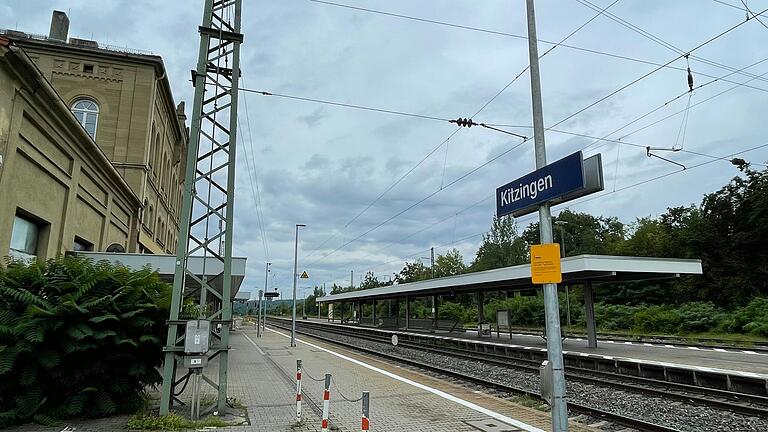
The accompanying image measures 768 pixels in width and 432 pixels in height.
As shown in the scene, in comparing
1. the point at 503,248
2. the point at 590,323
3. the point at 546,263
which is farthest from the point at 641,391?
the point at 503,248

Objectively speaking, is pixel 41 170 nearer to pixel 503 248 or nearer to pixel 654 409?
pixel 654 409

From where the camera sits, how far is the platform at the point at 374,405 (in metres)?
7.95

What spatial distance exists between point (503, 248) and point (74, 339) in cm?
7913

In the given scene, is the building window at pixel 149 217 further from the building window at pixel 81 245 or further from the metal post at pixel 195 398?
the metal post at pixel 195 398

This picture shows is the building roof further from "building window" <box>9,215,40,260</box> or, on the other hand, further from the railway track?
the railway track

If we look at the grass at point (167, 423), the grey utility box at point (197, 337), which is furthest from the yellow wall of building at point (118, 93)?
the grass at point (167, 423)

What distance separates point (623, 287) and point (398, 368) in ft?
138

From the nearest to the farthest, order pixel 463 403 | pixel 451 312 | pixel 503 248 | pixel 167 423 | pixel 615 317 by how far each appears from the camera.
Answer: pixel 167 423, pixel 463 403, pixel 615 317, pixel 451 312, pixel 503 248

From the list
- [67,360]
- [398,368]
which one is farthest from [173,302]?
[398,368]

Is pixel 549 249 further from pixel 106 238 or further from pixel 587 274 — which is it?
pixel 106 238

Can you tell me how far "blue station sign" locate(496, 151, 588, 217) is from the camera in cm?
459

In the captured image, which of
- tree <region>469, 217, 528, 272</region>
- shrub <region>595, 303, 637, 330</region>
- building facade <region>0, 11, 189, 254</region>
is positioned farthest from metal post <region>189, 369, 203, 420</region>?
tree <region>469, 217, 528, 272</region>

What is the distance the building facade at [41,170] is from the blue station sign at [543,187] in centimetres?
1167

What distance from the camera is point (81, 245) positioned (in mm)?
18891
